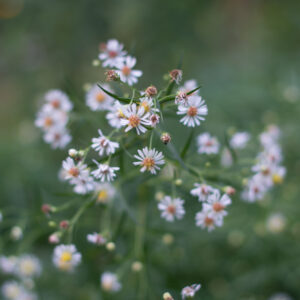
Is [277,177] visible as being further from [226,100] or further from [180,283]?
[226,100]

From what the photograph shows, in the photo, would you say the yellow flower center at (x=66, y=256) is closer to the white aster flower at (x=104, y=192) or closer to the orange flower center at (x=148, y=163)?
the white aster flower at (x=104, y=192)

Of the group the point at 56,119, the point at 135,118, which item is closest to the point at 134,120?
the point at 135,118

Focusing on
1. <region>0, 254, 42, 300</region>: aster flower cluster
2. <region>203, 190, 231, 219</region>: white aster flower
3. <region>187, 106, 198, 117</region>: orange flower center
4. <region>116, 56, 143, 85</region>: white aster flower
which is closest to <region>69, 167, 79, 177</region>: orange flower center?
<region>116, 56, 143, 85</region>: white aster flower

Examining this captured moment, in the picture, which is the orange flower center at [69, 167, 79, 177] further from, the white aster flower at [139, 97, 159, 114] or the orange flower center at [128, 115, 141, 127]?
the white aster flower at [139, 97, 159, 114]

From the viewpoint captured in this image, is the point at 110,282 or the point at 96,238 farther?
the point at 110,282

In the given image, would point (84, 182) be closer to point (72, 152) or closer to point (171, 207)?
point (72, 152)

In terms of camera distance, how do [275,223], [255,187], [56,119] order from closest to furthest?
[255,187], [56,119], [275,223]

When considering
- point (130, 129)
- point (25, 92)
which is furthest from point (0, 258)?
point (25, 92)
